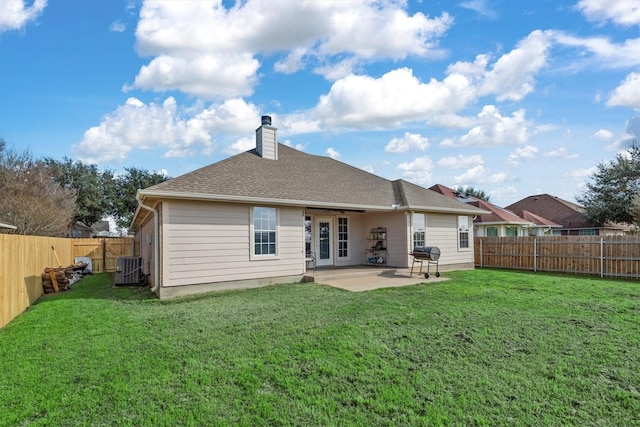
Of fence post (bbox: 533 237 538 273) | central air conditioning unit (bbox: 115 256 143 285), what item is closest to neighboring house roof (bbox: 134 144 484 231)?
fence post (bbox: 533 237 538 273)

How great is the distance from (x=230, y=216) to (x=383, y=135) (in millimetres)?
9590

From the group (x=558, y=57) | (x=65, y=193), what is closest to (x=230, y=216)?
(x=558, y=57)

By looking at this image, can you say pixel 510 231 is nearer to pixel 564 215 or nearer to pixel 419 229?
pixel 564 215

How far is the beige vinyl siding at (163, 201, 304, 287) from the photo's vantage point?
27.6 ft

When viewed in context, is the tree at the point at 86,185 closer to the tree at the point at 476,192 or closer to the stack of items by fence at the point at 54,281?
the stack of items by fence at the point at 54,281

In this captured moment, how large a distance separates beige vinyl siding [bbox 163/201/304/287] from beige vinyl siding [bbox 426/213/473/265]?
231 inches

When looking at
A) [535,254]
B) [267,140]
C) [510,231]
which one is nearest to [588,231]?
[510,231]

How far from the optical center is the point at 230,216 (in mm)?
9281

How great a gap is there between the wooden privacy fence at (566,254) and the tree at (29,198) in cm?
2215

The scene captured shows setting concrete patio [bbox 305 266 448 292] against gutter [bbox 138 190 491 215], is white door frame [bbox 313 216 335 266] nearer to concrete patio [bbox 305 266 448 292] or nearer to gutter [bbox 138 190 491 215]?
concrete patio [bbox 305 266 448 292]

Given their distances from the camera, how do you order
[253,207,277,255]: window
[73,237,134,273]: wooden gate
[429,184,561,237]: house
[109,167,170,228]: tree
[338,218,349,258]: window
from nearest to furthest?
[253,207,277,255]: window < [338,218,349,258]: window < [73,237,134,273]: wooden gate < [429,184,561,237]: house < [109,167,170,228]: tree

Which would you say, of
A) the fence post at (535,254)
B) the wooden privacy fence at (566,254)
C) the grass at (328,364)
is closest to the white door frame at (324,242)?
the grass at (328,364)

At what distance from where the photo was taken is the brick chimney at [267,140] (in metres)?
12.2

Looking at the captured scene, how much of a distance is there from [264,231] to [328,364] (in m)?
6.17
